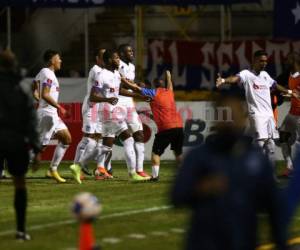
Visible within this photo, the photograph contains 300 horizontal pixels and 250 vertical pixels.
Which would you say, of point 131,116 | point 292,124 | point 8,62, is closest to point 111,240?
point 8,62

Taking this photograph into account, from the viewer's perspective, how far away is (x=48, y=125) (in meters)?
18.4

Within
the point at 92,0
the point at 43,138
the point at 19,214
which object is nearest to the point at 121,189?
the point at 43,138

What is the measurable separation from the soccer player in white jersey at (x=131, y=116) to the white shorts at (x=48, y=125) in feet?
3.98

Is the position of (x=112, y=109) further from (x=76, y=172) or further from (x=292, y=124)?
(x=292, y=124)

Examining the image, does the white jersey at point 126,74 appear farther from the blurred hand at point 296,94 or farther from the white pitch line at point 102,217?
the white pitch line at point 102,217

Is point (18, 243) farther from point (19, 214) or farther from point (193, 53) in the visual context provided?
point (193, 53)

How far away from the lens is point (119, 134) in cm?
1884

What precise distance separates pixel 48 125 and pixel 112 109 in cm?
113

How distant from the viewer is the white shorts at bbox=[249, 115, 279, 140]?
17.7 meters

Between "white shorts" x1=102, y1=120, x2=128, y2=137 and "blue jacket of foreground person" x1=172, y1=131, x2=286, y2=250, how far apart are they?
12.1 meters

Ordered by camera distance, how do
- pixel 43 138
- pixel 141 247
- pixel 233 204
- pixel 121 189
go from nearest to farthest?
pixel 233 204
pixel 141 247
pixel 121 189
pixel 43 138

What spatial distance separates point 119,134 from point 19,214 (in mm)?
7591

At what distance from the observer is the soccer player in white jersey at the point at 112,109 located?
18484 mm

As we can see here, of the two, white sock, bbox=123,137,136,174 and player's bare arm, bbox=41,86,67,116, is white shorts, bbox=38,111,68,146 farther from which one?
white sock, bbox=123,137,136,174
